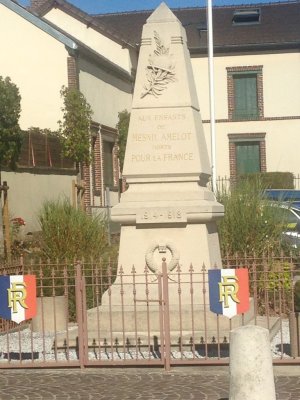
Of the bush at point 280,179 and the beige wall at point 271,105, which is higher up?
the beige wall at point 271,105

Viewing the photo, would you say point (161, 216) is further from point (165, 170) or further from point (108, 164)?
point (108, 164)

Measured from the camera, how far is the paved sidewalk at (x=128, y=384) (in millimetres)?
9500

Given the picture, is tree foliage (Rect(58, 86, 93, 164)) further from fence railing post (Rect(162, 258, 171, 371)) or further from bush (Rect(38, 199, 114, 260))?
fence railing post (Rect(162, 258, 171, 371))

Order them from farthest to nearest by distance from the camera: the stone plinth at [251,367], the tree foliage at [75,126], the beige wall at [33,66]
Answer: the beige wall at [33,66]
the tree foliage at [75,126]
the stone plinth at [251,367]

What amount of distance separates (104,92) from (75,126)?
461cm

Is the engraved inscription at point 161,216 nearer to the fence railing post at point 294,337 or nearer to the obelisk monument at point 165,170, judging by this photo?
the obelisk monument at point 165,170

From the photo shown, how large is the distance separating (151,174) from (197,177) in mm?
603

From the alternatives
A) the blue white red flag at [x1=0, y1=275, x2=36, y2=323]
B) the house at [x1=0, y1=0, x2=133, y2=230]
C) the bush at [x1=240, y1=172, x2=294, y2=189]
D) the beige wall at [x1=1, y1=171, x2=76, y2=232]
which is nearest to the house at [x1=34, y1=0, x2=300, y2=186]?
the bush at [x1=240, y1=172, x2=294, y2=189]

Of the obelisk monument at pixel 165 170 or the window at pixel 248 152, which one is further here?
the window at pixel 248 152

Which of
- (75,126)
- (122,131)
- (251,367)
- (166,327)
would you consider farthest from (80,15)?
(251,367)

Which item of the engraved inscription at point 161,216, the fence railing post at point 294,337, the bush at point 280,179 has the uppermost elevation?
the bush at point 280,179

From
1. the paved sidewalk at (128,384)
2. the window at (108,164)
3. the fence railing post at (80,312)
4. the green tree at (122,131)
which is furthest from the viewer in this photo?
the green tree at (122,131)

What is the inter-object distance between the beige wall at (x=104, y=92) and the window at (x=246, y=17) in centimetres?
1153

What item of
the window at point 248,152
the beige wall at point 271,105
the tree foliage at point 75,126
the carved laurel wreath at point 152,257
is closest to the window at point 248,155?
the window at point 248,152
